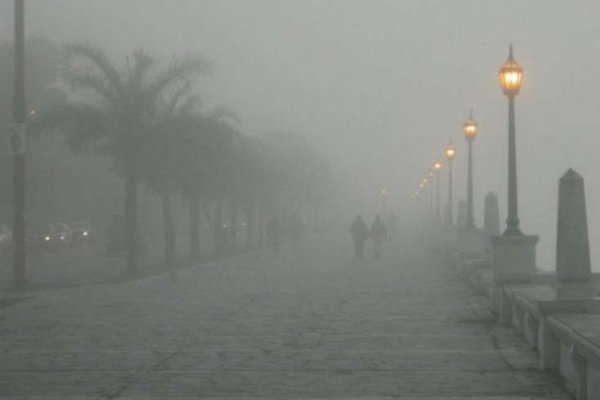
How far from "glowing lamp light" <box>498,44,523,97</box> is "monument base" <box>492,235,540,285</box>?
3732 millimetres

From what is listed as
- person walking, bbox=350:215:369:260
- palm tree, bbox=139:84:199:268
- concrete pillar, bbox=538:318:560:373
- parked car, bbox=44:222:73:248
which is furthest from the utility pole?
parked car, bbox=44:222:73:248

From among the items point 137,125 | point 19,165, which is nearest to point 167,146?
point 137,125

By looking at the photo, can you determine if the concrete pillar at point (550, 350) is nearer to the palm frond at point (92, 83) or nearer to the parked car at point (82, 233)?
the palm frond at point (92, 83)

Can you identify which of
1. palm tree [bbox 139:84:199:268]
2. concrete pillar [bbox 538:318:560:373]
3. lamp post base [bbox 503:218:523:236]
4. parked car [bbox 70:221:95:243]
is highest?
palm tree [bbox 139:84:199:268]

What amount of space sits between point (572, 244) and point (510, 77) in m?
9.95

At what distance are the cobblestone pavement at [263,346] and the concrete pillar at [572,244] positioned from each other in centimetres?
98

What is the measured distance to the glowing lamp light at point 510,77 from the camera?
22.7 metres

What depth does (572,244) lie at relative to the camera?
13164mm

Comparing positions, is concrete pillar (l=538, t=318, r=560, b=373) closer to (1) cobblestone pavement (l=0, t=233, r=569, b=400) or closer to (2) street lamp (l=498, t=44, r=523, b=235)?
(1) cobblestone pavement (l=0, t=233, r=569, b=400)

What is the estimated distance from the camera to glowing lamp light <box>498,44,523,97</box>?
74.3ft

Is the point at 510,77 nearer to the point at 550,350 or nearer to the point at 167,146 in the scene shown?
the point at 550,350

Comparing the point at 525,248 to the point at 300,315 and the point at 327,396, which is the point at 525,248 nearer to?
the point at 300,315

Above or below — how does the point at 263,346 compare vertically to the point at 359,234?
below

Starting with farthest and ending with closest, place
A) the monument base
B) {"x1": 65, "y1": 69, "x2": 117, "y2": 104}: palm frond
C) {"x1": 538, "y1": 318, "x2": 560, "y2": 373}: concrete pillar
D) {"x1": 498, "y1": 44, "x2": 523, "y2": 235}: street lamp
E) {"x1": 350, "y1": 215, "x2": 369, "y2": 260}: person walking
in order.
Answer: {"x1": 350, "y1": 215, "x2": 369, "y2": 260}: person walking → {"x1": 65, "y1": 69, "x2": 117, "y2": 104}: palm frond → {"x1": 498, "y1": 44, "x2": 523, "y2": 235}: street lamp → the monument base → {"x1": 538, "y1": 318, "x2": 560, "y2": 373}: concrete pillar
